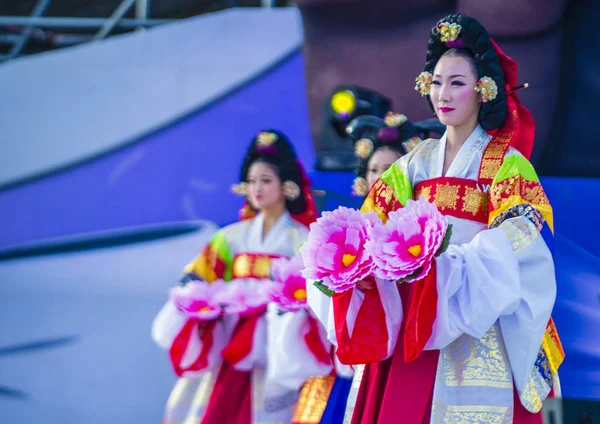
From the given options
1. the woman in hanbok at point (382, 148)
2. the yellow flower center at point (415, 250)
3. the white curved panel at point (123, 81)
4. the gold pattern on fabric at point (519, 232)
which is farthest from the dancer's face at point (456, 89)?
the white curved panel at point (123, 81)

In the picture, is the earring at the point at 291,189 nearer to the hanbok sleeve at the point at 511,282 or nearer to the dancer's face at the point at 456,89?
the dancer's face at the point at 456,89

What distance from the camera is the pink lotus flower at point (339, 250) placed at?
1975 millimetres

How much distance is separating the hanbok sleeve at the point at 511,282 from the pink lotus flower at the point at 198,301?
1606 millimetres

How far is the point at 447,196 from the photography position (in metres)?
2.30

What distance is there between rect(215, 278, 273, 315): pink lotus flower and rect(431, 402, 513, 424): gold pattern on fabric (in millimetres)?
1404

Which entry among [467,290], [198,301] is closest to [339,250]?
[467,290]

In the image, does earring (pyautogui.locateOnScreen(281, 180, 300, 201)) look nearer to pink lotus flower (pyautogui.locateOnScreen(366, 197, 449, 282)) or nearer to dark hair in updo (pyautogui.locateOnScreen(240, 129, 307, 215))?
dark hair in updo (pyautogui.locateOnScreen(240, 129, 307, 215))

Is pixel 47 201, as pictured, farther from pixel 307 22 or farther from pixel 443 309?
pixel 443 309

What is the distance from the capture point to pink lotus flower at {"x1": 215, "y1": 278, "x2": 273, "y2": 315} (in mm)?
3492

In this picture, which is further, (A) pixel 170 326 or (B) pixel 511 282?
(A) pixel 170 326

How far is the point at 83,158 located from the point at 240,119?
113 cm

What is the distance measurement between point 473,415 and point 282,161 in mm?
1910

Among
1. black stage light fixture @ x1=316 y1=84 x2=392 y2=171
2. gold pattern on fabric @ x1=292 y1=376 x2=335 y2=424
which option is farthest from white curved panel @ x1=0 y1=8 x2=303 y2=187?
gold pattern on fabric @ x1=292 y1=376 x2=335 y2=424

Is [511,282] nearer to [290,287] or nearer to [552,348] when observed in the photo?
[552,348]
